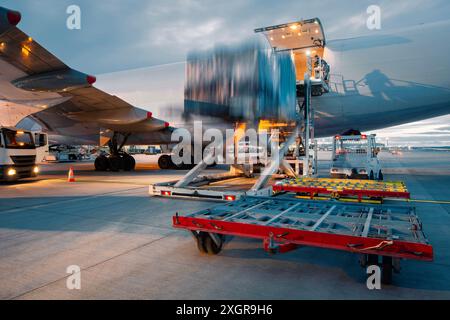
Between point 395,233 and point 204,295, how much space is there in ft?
7.60

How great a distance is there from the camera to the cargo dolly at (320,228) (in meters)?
3.04

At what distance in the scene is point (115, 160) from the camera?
17797mm

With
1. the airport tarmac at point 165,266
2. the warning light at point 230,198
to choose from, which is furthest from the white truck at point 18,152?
the warning light at point 230,198

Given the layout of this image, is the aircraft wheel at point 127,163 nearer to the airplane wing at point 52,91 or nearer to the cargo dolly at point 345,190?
the airplane wing at point 52,91

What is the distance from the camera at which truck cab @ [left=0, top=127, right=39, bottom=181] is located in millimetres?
11773

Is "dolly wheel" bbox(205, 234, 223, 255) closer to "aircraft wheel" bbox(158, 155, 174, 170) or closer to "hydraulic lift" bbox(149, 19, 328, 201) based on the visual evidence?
"hydraulic lift" bbox(149, 19, 328, 201)

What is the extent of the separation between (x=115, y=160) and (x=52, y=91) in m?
8.41

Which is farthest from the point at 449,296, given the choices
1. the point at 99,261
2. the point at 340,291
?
the point at 99,261

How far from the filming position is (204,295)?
9.88 ft

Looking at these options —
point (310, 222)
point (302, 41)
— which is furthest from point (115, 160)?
point (310, 222)

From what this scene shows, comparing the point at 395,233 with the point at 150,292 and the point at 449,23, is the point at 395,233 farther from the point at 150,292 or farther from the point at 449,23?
the point at 449,23

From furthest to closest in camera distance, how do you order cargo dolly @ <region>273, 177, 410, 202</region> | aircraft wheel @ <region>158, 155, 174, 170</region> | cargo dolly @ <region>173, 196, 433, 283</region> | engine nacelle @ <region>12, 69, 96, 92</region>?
aircraft wheel @ <region>158, 155, 174, 170</region> < engine nacelle @ <region>12, 69, 96, 92</region> < cargo dolly @ <region>273, 177, 410, 202</region> < cargo dolly @ <region>173, 196, 433, 283</region>

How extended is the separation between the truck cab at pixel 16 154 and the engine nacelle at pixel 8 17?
279 inches

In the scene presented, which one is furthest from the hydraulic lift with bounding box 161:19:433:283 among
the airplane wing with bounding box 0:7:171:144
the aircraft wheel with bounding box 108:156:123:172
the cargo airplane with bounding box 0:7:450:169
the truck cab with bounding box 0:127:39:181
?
the aircraft wheel with bounding box 108:156:123:172
